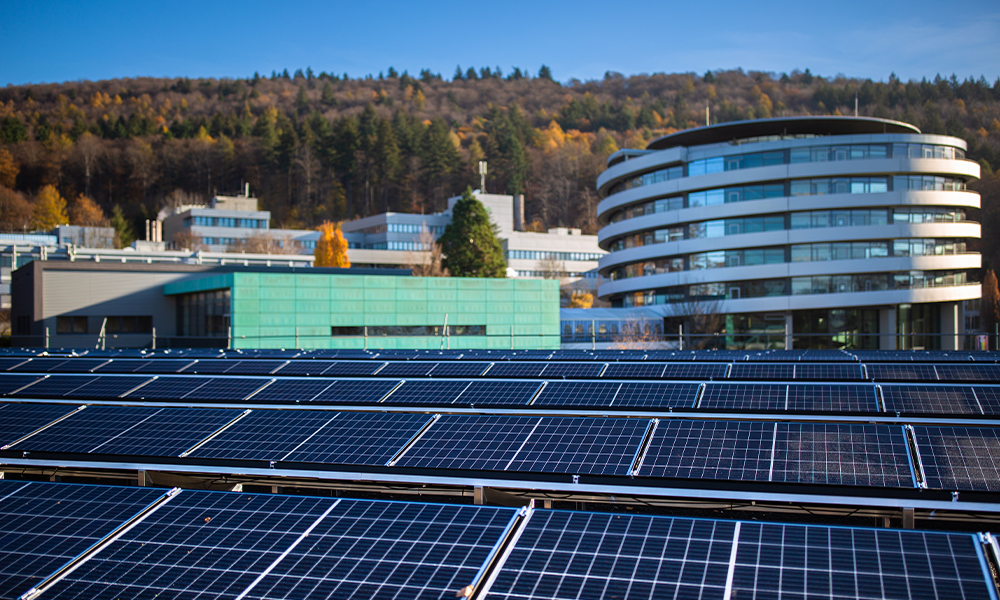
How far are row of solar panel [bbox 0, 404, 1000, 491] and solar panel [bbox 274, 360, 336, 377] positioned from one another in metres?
4.56

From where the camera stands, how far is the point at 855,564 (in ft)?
19.0

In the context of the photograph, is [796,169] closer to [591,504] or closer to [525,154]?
[591,504]

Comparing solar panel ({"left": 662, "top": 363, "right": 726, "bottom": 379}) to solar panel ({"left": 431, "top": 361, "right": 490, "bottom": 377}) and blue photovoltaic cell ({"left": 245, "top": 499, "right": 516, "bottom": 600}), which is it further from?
blue photovoltaic cell ({"left": 245, "top": 499, "right": 516, "bottom": 600})

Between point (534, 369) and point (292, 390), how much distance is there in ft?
18.6

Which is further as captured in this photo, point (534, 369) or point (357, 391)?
point (534, 369)

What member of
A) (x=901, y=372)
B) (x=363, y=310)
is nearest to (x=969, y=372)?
(x=901, y=372)

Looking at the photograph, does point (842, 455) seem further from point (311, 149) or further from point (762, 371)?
point (311, 149)

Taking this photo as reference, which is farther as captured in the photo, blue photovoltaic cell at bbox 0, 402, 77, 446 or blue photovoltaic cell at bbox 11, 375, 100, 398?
blue photovoltaic cell at bbox 11, 375, 100, 398

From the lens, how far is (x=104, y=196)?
12525cm

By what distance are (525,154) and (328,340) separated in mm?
115224

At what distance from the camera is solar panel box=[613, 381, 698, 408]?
12055mm

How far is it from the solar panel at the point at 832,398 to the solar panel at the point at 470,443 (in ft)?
15.1

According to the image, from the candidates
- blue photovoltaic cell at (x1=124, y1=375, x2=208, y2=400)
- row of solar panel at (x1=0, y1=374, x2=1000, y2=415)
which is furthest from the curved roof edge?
blue photovoltaic cell at (x1=124, y1=375, x2=208, y2=400)

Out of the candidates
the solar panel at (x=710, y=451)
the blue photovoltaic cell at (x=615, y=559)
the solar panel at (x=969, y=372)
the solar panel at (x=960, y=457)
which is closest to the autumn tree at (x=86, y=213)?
the solar panel at (x=969, y=372)
